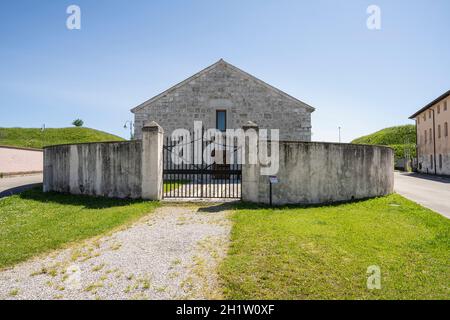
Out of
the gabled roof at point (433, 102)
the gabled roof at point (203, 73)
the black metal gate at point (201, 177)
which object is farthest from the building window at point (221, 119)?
the gabled roof at point (433, 102)

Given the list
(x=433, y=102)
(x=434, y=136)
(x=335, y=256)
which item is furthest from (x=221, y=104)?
(x=434, y=136)

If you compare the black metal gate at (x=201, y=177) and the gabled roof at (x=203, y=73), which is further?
the gabled roof at (x=203, y=73)

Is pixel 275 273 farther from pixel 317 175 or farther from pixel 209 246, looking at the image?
pixel 317 175

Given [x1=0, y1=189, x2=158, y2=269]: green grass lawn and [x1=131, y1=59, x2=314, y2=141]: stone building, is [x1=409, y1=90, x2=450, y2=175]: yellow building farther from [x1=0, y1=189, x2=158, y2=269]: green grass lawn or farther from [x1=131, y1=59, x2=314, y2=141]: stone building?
[x1=0, y1=189, x2=158, y2=269]: green grass lawn

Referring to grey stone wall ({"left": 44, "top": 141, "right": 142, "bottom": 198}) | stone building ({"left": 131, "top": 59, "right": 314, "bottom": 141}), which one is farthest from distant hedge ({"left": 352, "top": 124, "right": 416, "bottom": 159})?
grey stone wall ({"left": 44, "top": 141, "right": 142, "bottom": 198})

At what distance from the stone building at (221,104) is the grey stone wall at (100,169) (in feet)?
24.1

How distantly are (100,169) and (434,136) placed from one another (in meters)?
33.4

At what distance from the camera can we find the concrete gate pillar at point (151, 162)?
30.7 feet

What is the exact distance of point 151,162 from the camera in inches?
368

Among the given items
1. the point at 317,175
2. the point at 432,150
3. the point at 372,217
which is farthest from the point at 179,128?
the point at 432,150

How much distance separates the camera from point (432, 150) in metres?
29.2

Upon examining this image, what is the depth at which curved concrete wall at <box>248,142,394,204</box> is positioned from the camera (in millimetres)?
9172

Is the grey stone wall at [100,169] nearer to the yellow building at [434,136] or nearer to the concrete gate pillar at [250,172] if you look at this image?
the concrete gate pillar at [250,172]
